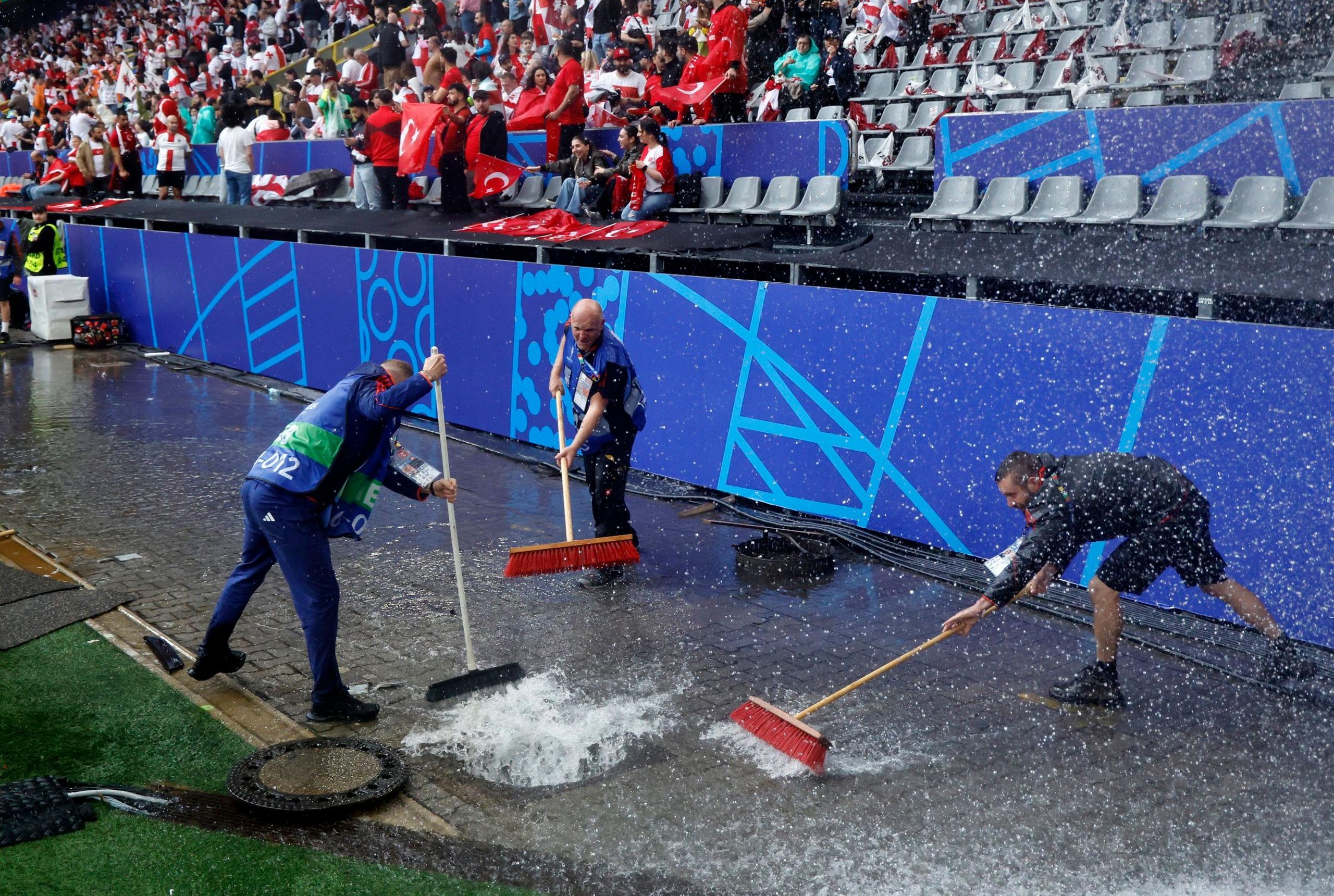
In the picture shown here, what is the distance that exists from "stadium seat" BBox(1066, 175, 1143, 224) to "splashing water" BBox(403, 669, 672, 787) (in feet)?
20.2

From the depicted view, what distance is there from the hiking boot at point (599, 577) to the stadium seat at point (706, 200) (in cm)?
625

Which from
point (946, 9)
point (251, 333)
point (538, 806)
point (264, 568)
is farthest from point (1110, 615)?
point (251, 333)

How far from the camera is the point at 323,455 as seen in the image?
20.2 feet

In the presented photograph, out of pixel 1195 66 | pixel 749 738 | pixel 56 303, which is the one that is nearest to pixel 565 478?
pixel 749 738

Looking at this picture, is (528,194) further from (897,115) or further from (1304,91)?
(1304,91)

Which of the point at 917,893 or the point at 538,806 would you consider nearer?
the point at 917,893

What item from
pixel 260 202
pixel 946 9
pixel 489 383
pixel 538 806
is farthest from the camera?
pixel 260 202

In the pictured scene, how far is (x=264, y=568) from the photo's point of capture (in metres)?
6.55

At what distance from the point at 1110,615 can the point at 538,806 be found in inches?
128

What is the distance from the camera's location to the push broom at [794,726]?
5672 millimetres

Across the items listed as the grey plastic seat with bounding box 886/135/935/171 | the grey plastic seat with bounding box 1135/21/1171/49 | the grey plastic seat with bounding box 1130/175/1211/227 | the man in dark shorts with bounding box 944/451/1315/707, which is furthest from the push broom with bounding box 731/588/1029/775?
the grey plastic seat with bounding box 1135/21/1171/49

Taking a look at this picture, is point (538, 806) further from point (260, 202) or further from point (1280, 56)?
point (260, 202)

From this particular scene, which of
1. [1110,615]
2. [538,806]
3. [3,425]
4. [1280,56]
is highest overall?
[1280,56]

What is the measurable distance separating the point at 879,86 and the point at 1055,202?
5.27m
